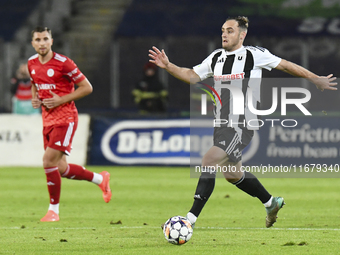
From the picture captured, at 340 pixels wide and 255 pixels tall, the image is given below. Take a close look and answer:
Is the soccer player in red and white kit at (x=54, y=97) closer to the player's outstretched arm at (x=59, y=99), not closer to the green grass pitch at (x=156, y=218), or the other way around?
the player's outstretched arm at (x=59, y=99)

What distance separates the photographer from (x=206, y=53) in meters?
17.5

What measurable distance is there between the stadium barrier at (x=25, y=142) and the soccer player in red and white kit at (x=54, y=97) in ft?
21.1

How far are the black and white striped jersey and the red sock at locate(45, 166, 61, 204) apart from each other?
2.13 meters

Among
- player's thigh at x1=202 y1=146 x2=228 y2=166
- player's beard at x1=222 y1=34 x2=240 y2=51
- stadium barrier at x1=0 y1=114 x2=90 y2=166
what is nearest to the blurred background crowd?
stadium barrier at x1=0 y1=114 x2=90 y2=166

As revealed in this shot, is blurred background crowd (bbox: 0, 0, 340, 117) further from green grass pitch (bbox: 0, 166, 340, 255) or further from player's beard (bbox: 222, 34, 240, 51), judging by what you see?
player's beard (bbox: 222, 34, 240, 51)

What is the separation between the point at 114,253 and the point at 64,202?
12.8 feet

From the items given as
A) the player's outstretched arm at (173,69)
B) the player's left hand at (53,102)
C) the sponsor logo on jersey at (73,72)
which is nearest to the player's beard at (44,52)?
the sponsor logo on jersey at (73,72)

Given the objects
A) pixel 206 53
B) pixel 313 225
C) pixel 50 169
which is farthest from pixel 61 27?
pixel 313 225

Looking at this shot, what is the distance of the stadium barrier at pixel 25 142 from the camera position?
13.9 metres

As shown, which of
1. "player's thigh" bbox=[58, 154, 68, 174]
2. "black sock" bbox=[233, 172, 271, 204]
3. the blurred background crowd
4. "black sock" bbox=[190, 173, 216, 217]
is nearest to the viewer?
"black sock" bbox=[190, 173, 216, 217]

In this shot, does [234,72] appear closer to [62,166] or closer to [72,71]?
[72,71]

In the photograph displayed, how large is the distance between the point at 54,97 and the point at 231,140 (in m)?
2.23

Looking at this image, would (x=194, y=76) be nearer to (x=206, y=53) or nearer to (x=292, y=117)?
(x=292, y=117)

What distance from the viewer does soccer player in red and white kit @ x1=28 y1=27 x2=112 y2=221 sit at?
731 cm
